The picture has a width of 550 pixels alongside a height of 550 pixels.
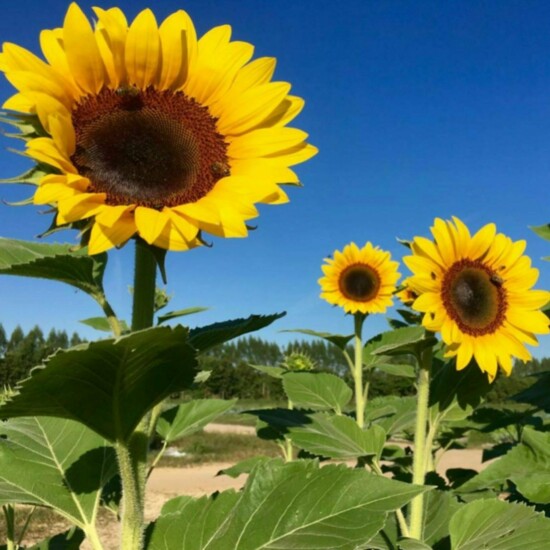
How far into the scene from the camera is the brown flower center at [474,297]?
96.6 inches

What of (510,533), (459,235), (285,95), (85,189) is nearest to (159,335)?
(85,189)

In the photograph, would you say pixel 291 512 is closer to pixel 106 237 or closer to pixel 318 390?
pixel 106 237

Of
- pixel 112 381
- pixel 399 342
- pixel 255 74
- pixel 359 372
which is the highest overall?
pixel 255 74

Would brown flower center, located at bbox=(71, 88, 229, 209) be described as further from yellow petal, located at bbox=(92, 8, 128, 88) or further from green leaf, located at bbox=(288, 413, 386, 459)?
green leaf, located at bbox=(288, 413, 386, 459)

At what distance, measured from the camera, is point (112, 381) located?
3.59 feet

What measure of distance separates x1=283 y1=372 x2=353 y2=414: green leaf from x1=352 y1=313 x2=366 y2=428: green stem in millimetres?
306

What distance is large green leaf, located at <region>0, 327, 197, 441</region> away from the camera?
3.30ft

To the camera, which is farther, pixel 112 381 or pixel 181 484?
pixel 181 484

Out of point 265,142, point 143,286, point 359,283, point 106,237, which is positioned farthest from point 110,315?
point 359,283

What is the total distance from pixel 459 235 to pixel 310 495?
5.05 ft

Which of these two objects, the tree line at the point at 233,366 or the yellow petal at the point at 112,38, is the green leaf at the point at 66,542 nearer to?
the yellow petal at the point at 112,38

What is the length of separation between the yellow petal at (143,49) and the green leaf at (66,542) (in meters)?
1.33

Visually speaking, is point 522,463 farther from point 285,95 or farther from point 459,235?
point 285,95

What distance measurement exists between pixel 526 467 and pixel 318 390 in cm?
113
